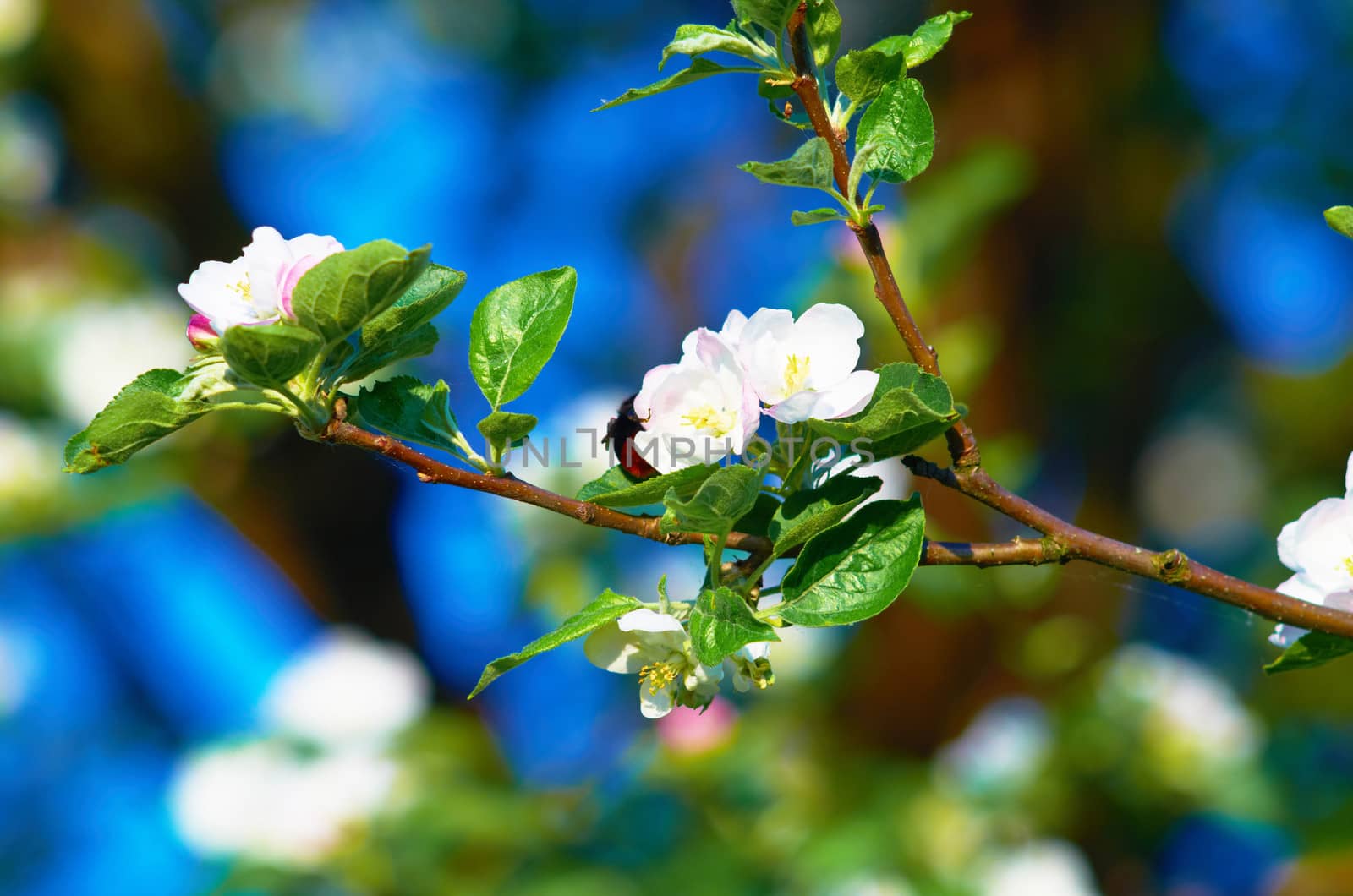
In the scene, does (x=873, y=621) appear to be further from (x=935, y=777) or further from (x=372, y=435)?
(x=372, y=435)

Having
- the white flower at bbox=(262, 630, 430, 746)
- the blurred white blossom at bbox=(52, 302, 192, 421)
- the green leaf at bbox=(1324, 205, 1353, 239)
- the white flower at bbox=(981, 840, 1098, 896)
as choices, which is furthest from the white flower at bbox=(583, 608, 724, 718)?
the blurred white blossom at bbox=(52, 302, 192, 421)

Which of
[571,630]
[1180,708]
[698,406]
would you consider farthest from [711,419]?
[1180,708]

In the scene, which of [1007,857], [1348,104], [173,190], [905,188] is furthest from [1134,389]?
[173,190]

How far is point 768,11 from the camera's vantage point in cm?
50

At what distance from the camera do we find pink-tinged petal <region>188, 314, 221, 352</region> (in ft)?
1.75

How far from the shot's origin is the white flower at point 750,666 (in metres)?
0.58

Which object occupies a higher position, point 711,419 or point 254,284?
point 254,284

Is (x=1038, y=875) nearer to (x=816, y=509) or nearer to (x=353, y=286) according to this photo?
(x=816, y=509)

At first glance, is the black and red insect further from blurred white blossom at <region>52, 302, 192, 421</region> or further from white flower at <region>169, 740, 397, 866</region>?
blurred white blossom at <region>52, 302, 192, 421</region>

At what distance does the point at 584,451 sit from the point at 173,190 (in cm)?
129

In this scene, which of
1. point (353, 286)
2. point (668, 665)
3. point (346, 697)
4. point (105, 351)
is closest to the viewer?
point (353, 286)

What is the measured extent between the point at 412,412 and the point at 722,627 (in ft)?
0.63

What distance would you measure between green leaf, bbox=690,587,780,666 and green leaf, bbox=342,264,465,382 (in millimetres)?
176

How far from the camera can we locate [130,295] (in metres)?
2.51
